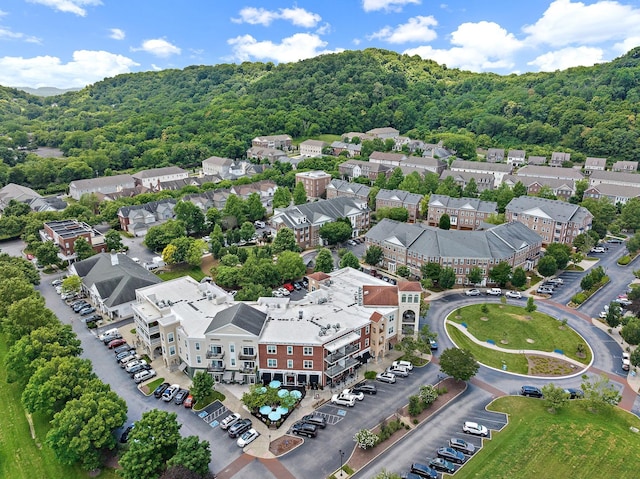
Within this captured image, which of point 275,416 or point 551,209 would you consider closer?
point 275,416

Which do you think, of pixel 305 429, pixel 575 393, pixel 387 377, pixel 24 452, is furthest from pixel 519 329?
pixel 24 452

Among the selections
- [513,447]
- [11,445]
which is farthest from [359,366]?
[11,445]

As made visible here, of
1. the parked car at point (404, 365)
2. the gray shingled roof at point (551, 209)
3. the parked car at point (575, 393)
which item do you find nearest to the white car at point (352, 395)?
the parked car at point (404, 365)

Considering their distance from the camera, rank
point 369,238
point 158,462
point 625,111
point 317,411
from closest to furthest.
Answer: point 158,462
point 317,411
point 369,238
point 625,111

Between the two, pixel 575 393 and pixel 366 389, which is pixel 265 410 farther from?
pixel 575 393

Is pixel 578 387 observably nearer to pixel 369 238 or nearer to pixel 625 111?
pixel 369 238

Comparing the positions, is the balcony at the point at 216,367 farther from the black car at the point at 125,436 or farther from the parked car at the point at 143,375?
the black car at the point at 125,436

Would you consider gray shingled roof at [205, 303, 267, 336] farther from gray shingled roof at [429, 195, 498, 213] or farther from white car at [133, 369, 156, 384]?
gray shingled roof at [429, 195, 498, 213]
